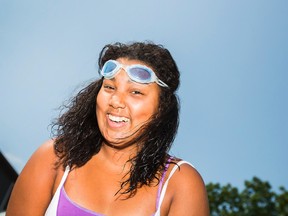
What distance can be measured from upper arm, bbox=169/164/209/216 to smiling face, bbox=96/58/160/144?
459 mm

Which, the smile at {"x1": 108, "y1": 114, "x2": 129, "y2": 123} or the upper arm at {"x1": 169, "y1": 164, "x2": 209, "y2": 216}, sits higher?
the smile at {"x1": 108, "y1": 114, "x2": 129, "y2": 123}

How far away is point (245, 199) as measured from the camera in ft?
107

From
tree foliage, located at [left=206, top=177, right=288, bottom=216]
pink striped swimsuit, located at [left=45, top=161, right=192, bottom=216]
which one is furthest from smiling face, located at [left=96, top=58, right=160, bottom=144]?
tree foliage, located at [left=206, top=177, right=288, bottom=216]

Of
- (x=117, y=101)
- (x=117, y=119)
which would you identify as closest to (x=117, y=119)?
(x=117, y=119)

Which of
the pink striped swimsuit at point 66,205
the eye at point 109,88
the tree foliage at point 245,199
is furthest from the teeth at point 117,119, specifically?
the tree foliage at point 245,199

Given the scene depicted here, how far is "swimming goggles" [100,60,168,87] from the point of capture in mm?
3520

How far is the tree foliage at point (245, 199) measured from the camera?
3150cm

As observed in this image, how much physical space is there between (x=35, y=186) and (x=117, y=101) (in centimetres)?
84

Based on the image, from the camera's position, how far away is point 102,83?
3.88m

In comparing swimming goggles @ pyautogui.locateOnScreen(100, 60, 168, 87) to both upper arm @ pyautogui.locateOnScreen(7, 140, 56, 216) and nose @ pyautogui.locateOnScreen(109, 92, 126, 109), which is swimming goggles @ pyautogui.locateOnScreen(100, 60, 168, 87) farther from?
upper arm @ pyautogui.locateOnScreen(7, 140, 56, 216)

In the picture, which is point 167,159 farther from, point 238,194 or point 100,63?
point 238,194

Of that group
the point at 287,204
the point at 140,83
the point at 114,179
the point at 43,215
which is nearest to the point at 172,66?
the point at 140,83

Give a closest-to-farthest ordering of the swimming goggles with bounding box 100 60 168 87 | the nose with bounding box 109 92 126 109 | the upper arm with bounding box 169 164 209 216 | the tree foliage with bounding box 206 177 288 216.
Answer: the upper arm with bounding box 169 164 209 216, the nose with bounding box 109 92 126 109, the swimming goggles with bounding box 100 60 168 87, the tree foliage with bounding box 206 177 288 216

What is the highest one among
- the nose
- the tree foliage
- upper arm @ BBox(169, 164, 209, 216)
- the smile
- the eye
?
the tree foliage
